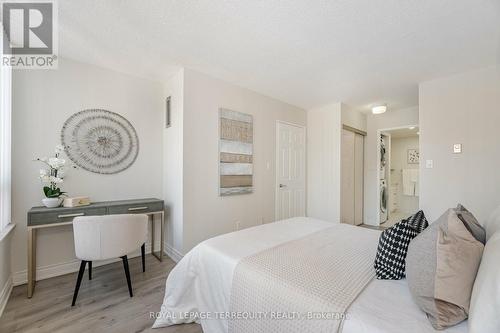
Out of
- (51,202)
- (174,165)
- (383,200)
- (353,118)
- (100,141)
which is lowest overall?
(383,200)

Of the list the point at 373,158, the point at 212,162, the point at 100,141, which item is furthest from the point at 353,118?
the point at 100,141

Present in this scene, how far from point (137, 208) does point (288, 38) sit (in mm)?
2499

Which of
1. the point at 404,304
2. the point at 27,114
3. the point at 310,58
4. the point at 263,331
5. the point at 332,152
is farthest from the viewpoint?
the point at 332,152

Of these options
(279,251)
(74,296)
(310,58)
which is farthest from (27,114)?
(310,58)

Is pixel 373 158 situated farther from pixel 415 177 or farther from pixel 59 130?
pixel 59 130

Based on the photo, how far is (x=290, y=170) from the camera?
165 inches

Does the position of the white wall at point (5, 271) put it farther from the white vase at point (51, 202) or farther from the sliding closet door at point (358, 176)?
the sliding closet door at point (358, 176)

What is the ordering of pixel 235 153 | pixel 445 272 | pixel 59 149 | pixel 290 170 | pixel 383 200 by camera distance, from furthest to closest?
pixel 383 200 < pixel 290 170 < pixel 235 153 < pixel 59 149 < pixel 445 272

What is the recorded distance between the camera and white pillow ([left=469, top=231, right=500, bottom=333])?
71 centimetres

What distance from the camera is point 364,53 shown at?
Result: 240 cm

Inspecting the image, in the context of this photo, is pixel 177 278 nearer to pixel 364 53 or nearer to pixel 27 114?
pixel 27 114

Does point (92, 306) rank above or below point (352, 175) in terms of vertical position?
below

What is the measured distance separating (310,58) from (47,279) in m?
3.76

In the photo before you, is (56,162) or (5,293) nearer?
(5,293)
